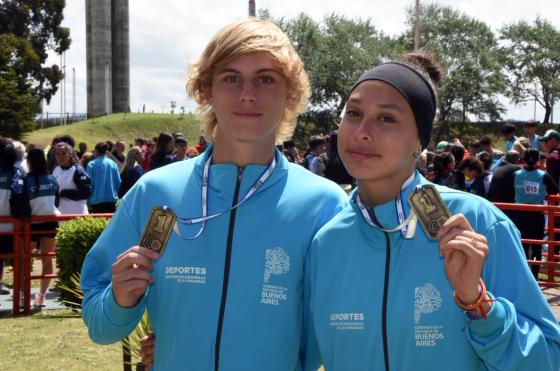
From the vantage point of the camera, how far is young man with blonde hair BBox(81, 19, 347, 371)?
2760 millimetres

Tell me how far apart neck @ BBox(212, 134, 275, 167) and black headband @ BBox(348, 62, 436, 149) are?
1.76ft

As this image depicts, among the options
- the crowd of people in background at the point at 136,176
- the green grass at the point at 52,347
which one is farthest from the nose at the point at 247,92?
the crowd of people in background at the point at 136,176

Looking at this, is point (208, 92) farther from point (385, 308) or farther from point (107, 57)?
point (107, 57)

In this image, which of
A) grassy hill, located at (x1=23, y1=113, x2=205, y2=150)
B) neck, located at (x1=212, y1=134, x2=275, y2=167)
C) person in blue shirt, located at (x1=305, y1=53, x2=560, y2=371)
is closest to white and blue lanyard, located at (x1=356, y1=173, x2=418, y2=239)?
person in blue shirt, located at (x1=305, y1=53, x2=560, y2=371)

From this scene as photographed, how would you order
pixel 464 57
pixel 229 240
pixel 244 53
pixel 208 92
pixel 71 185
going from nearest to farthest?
pixel 229 240
pixel 244 53
pixel 208 92
pixel 71 185
pixel 464 57

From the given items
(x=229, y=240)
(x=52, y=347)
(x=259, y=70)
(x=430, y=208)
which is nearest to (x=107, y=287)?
(x=229, y=240)

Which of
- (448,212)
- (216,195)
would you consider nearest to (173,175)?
(216,195)

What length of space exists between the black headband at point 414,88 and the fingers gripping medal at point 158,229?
31.7 inches

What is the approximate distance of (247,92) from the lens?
9.59ft

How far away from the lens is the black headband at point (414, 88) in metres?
2.60

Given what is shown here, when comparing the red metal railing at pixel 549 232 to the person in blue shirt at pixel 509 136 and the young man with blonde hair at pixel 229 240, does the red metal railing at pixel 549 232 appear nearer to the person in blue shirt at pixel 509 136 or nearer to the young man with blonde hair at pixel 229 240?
the person in blue shirt at pixel 509 136

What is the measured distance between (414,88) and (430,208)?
48 centimetres

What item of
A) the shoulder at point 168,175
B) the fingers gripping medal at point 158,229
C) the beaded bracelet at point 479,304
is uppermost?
the shoulder at point 168,175

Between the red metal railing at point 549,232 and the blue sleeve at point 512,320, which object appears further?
the red metal railing at point 549,232
